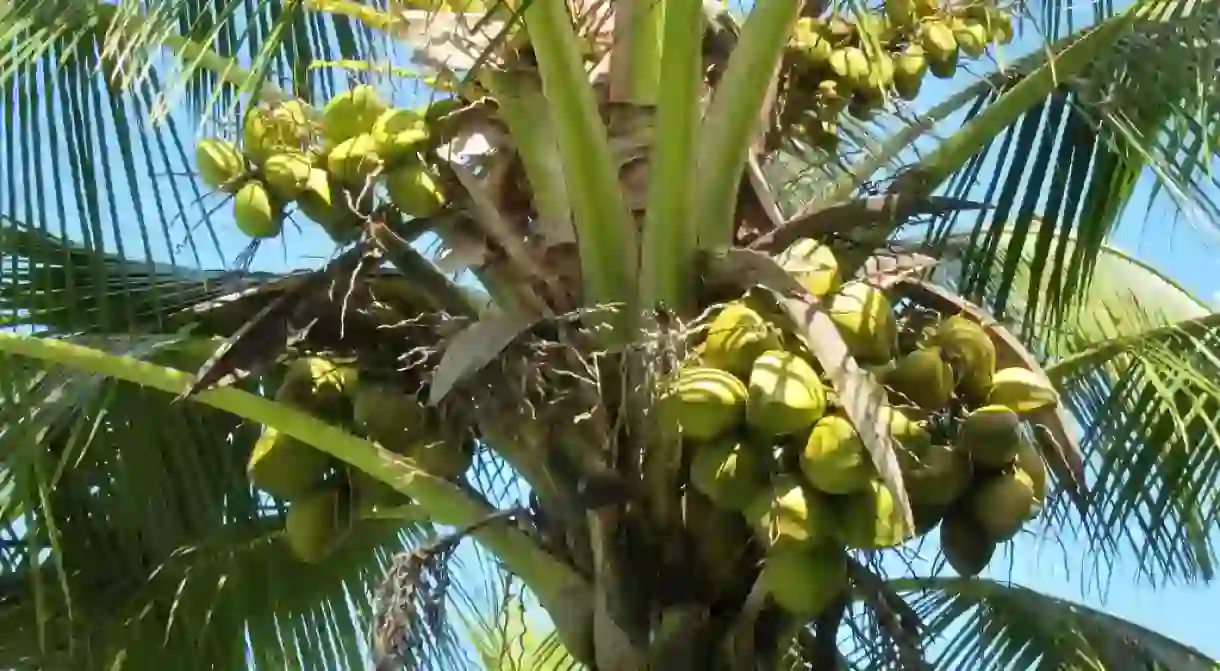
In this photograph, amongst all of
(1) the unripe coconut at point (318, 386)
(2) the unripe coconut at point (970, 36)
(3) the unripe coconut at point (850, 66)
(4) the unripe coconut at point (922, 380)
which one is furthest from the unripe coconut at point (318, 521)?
(2) the unripe coconut at point (970, 36)

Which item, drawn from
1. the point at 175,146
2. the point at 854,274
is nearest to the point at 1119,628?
the point at 854,274

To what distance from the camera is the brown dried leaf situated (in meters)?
1.49

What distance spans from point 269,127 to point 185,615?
0.96m

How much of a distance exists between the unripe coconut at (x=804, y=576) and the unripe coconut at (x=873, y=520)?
0.05 m

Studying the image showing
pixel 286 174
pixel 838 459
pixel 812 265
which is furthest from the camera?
pixel 286 174

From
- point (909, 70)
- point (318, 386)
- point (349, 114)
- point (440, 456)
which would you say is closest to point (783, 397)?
point (440, 456)

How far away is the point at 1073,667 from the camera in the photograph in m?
2.57

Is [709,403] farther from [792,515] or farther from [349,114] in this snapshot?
[349,114]

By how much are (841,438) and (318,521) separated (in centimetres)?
82

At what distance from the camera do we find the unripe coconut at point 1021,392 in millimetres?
1701

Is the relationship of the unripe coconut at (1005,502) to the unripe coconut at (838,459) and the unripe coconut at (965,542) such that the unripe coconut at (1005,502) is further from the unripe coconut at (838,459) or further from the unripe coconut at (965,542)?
the unripe coconut at (838,459)

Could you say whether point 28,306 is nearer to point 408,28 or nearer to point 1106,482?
point 408,28

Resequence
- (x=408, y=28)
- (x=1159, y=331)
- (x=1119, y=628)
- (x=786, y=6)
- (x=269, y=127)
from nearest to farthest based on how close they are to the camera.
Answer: (x=786, y=6) < (x=269, y=127) < (x=408, y=28) < (x=1159, y=331) < (x=1119, y=628)

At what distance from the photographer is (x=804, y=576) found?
1.61 metres
